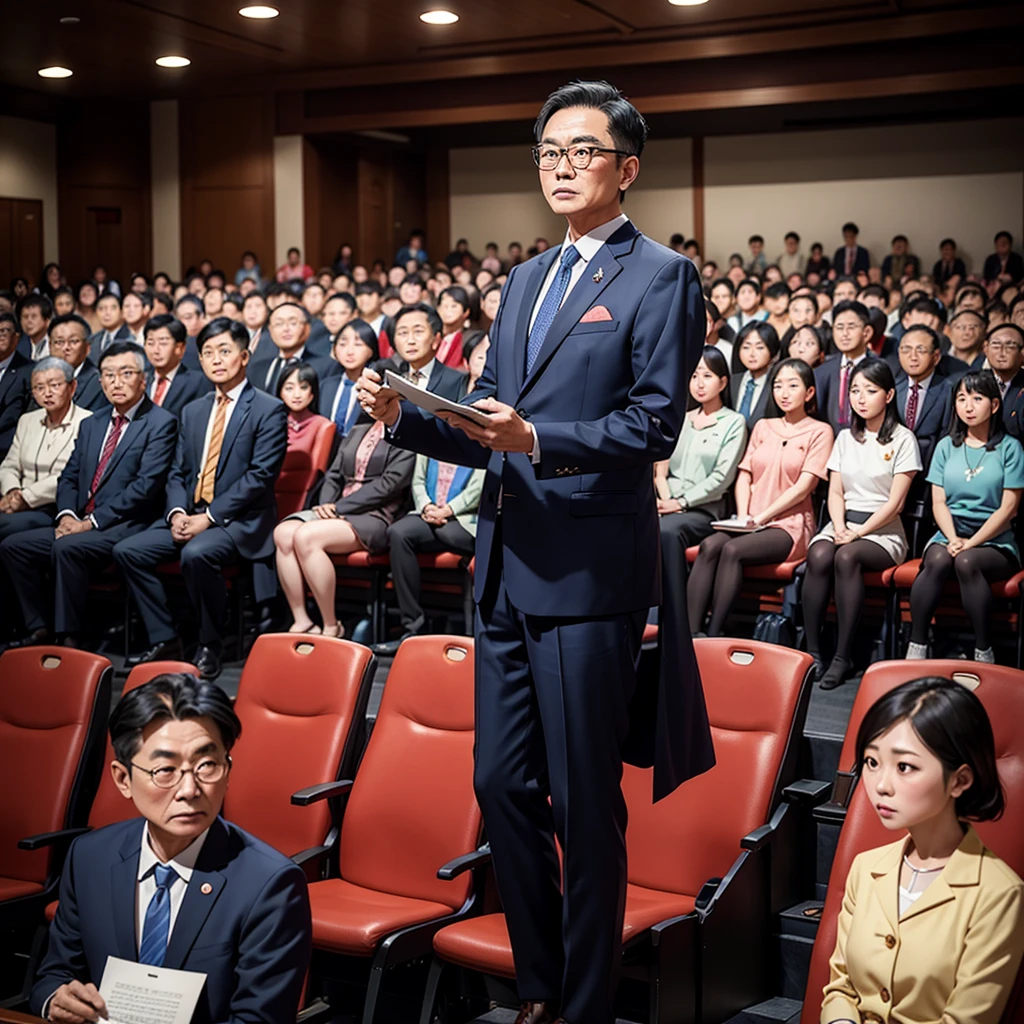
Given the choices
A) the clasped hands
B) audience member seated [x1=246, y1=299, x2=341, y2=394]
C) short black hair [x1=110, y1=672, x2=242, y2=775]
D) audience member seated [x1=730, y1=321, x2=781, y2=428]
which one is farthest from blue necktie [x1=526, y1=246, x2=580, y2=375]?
audience member seated [x1=246, y1=299, x2=341, y2=394]

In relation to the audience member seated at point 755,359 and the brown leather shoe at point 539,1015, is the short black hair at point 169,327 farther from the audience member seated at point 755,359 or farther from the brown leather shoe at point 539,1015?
the brown leather shoe at point 539,1015

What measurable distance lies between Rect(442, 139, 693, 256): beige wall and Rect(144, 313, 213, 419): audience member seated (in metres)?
9.13

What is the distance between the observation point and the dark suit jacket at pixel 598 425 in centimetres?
180

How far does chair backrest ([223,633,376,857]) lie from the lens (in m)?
2.80

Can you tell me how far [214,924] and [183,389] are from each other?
3996 millimetres

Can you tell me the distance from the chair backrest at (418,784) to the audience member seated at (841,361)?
247 centimetres

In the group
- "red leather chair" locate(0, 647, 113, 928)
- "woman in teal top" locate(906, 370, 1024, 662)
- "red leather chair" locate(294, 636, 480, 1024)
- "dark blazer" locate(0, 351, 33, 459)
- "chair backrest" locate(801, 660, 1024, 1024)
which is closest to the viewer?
"chair backrest" locate(801, 660, 1024, 1024)

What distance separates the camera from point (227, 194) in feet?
42.2

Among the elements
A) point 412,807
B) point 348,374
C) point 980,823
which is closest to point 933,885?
point 980,823

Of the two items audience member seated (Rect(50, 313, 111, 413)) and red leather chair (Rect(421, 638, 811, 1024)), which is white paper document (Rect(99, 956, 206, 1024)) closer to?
red leather chair (Rect(421, 638, 811, 1024))

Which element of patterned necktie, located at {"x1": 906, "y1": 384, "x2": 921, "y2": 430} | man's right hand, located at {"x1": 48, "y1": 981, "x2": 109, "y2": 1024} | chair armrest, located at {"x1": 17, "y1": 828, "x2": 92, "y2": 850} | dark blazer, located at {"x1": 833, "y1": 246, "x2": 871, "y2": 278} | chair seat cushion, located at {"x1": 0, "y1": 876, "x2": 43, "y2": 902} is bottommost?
chair seat cushion, located at {"x1": 0, "y1": 876, "x2": 43, "y2": 902}

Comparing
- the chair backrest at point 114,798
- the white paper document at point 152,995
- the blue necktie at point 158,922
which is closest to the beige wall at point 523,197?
the chair backrest at point 114,798

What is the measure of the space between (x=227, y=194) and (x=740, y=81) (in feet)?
17.9

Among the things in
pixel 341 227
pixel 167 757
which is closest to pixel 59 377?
pixel 167 757
